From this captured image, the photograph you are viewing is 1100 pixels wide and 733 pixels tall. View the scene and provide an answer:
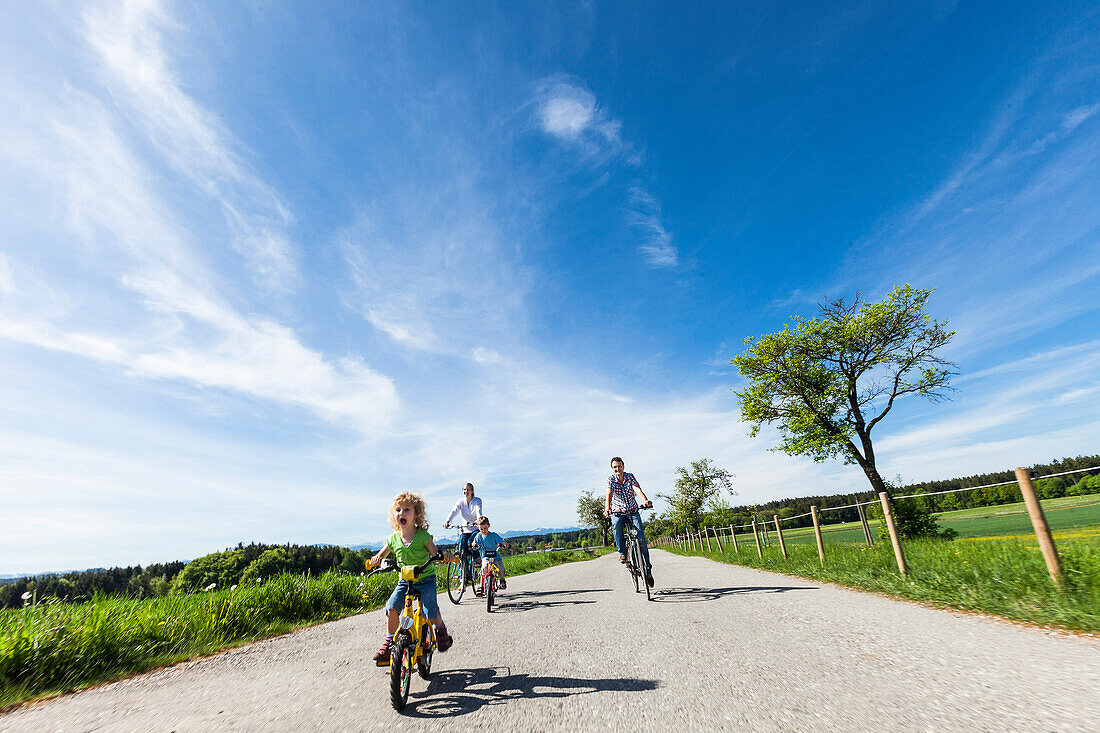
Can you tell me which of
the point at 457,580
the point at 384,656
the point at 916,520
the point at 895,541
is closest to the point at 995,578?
the point at 895,541

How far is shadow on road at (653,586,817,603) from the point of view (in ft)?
24.2

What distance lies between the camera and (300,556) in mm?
72188

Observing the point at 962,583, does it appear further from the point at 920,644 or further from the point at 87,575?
the point at 87,575

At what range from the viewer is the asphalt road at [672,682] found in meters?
2.48

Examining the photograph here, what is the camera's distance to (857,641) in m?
3.93

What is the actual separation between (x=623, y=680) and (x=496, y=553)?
6412mm

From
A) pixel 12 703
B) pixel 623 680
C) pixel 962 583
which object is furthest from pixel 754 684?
pixel 12 703

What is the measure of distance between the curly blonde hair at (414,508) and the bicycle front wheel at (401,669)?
115cm

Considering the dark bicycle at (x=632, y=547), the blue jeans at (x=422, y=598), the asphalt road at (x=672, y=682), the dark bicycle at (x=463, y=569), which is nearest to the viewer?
the asphalt road at (x=672, y=682)

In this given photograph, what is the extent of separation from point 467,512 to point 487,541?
0.74 m

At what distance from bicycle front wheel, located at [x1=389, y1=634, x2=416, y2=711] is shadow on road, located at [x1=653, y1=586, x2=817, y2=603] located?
17.2 ft

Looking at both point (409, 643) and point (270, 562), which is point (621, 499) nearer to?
point (409, 643)

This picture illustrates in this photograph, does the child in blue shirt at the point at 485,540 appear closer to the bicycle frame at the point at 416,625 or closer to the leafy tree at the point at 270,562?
the bicycle frame at the point at 416,625

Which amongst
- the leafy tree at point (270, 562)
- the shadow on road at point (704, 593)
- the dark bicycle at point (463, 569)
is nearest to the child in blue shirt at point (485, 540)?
the dark bicycle at point (463, 569)
